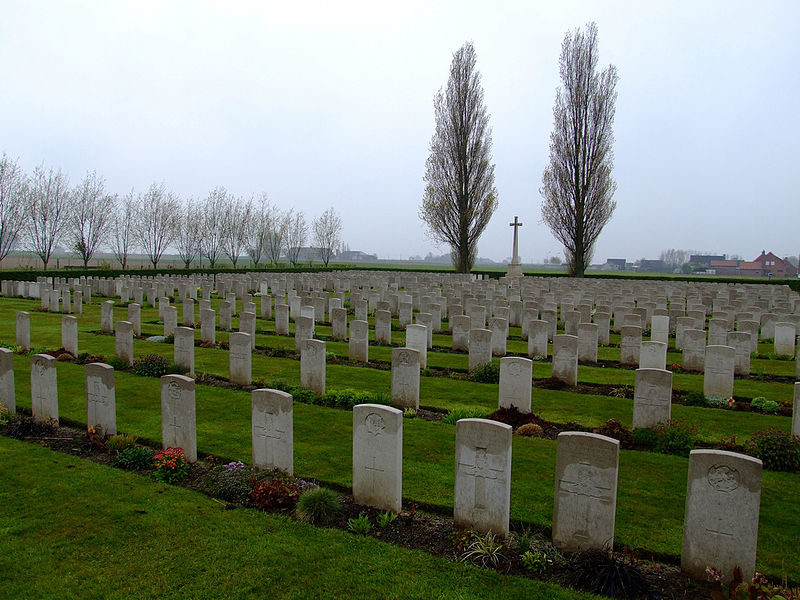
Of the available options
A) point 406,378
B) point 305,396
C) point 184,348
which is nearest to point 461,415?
point 406,378

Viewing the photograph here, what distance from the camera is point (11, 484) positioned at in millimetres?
5934

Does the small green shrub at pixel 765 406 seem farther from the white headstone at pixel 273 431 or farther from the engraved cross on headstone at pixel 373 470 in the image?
the white headstone at pixel 273 431

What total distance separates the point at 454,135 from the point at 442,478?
4213 centimetres

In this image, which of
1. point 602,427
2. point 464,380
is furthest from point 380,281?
point 602,427

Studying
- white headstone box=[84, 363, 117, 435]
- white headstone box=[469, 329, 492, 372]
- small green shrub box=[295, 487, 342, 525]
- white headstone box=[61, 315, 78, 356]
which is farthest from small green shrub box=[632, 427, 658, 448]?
white headstone box=[61, 315, 78, 356]

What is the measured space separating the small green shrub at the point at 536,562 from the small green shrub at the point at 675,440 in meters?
3.48

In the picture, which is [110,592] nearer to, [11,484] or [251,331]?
[11,484]

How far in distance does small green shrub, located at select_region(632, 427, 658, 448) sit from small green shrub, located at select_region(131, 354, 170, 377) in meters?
8.58

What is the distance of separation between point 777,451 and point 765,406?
2.86 meters

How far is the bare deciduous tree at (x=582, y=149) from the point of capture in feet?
142

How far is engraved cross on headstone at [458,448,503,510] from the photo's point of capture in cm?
486

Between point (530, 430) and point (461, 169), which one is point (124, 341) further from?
Answer: point (461, 169)

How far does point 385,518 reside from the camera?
5129 millimetres

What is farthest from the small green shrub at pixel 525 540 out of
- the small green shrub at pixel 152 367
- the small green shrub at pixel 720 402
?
the small green shrub at pixel 152 367
